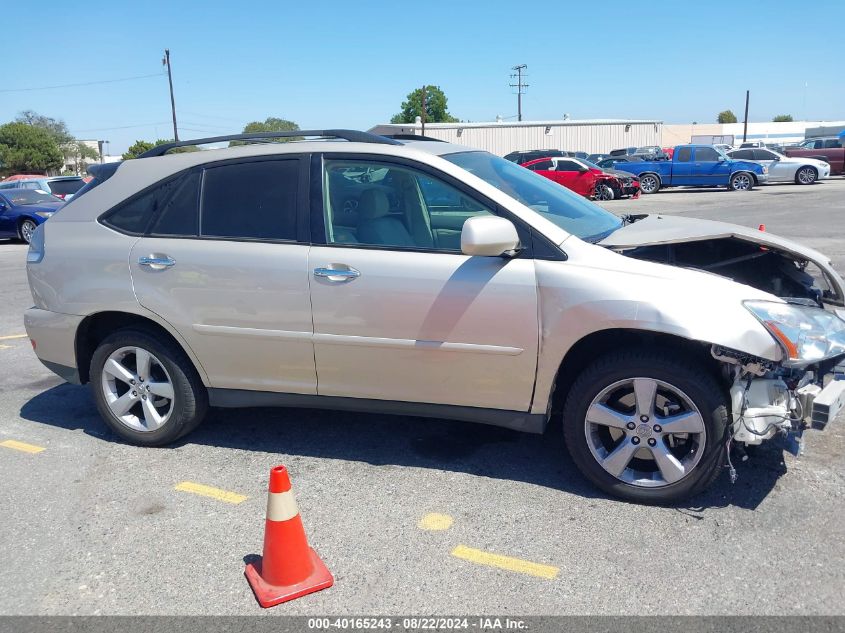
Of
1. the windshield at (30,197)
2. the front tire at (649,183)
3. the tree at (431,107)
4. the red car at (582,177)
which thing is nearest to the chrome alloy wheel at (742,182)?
the front tire at (649,183)

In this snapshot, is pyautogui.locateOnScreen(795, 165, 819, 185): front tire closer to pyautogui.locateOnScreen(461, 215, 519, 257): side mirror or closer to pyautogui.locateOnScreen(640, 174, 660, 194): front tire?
pyautogui.locateOnScreen(640, 174, 660, 194): front tire

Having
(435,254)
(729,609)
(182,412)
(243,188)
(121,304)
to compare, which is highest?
(243,188)

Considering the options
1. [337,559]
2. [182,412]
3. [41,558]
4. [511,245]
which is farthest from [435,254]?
[41,558]

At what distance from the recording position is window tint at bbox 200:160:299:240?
419 cm

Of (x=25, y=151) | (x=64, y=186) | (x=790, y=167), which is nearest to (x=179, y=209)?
(x=64, y=186)

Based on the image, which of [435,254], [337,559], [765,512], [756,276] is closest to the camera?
[337,559]

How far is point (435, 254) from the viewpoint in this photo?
3.86 meters

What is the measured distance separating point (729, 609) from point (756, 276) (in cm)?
211

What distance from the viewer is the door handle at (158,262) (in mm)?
4309

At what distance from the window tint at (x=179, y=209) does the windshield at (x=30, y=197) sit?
1600cm

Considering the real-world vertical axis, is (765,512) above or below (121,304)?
below

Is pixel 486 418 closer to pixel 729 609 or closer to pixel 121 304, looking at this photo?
pixel 729 609

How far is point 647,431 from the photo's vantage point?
3.61 m

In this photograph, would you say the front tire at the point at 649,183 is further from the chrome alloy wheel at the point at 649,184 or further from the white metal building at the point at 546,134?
the white metal building at the point at 546,134
